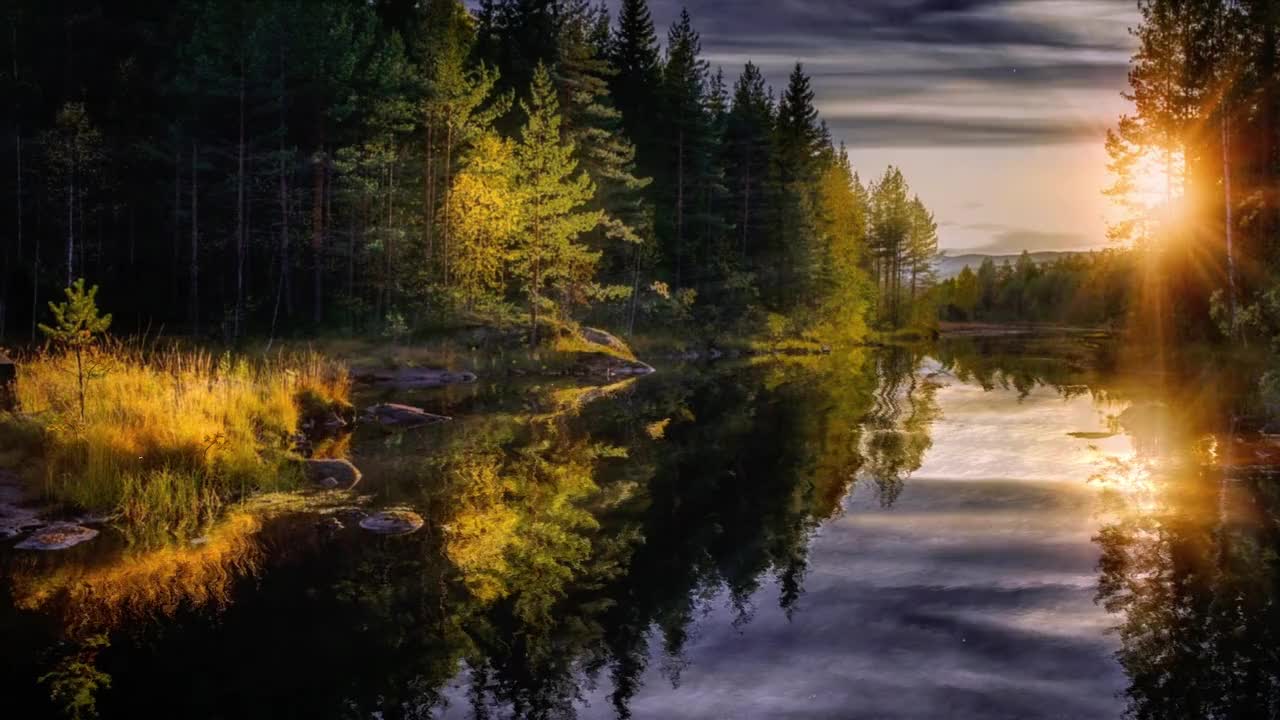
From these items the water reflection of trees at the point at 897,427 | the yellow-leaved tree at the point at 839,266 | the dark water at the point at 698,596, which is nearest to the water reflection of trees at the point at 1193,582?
the dark water at the point at 698,596

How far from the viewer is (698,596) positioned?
1025 cm

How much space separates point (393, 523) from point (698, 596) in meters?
4.95

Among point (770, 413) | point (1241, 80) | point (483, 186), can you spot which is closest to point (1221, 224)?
point (1241, 80)

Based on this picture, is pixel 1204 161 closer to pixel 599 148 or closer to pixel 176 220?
pixel 599 148

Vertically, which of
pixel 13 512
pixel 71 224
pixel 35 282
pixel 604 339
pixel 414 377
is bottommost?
pixel 13 512

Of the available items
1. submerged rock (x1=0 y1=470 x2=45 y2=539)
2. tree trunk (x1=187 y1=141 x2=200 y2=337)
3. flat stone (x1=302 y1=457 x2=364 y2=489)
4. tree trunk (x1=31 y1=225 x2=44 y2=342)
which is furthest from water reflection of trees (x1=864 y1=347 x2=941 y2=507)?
tree trunk (x1=31 y1=225 x2=44 y2=342)

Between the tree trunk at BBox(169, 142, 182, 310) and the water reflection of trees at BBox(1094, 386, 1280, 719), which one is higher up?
the tree trunk at BBox(169, 142, 182, 310)

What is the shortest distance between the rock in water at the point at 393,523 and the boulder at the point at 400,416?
389 inches

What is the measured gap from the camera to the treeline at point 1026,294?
137 m

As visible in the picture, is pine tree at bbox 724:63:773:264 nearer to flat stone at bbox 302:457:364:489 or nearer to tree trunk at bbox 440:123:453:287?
tree trunk at bbox 440:123:453:287

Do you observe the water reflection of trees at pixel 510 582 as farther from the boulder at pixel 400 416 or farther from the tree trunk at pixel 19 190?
the tree trunk at pixel 19 190

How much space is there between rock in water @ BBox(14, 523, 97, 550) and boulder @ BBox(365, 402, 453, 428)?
430 inches

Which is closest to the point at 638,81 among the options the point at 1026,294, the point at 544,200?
the point at 544,200

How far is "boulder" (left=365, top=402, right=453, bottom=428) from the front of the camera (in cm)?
2319
